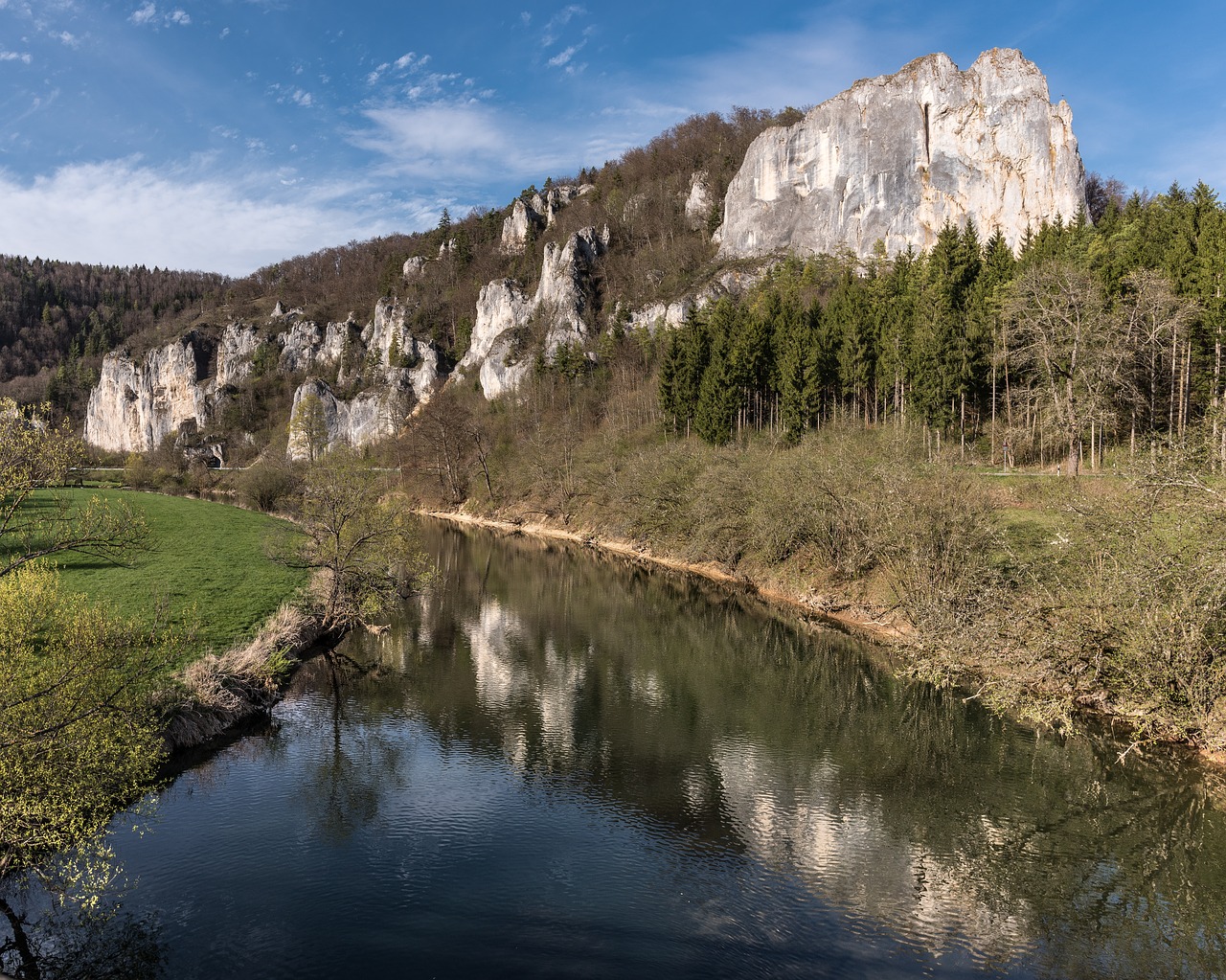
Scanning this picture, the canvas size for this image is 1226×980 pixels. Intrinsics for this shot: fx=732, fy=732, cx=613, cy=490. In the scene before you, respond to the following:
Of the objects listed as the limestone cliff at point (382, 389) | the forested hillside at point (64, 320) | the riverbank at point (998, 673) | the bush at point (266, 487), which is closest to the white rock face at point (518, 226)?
the limestone cliff at point (382, 389)

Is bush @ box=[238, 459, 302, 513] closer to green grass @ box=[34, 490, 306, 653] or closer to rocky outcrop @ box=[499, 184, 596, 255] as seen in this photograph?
green grass @ box=[34, 490, 306, 653]

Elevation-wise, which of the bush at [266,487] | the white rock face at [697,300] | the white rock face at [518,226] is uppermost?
the white rock face at [518,226]

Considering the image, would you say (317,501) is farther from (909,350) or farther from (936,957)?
(909,350)

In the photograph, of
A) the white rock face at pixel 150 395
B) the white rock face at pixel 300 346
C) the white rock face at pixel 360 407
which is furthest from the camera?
the white rock face at pixel 150 395

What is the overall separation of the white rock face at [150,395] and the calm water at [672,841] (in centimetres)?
14771

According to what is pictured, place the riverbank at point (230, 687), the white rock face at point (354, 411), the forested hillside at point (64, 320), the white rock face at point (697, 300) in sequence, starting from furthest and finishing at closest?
the forested hillside at point (64, 320)
the white rock face at point (354, 411)
the white rock face at point (697, 300)
the riverbank at point (230, 687)

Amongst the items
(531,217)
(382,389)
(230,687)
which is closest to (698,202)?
(531,217)

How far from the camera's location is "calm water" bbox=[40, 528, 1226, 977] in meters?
11.7

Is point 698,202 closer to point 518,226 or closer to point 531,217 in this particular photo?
point 531,217

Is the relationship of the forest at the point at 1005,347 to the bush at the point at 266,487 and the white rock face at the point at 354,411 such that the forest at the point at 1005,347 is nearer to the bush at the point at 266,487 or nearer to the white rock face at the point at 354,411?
the bush at the point at 266,487

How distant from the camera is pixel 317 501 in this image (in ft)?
93.0

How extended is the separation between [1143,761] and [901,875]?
27.5 feet

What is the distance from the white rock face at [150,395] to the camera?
148250mm

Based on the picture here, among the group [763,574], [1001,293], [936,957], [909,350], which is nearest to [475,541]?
[763,574]
